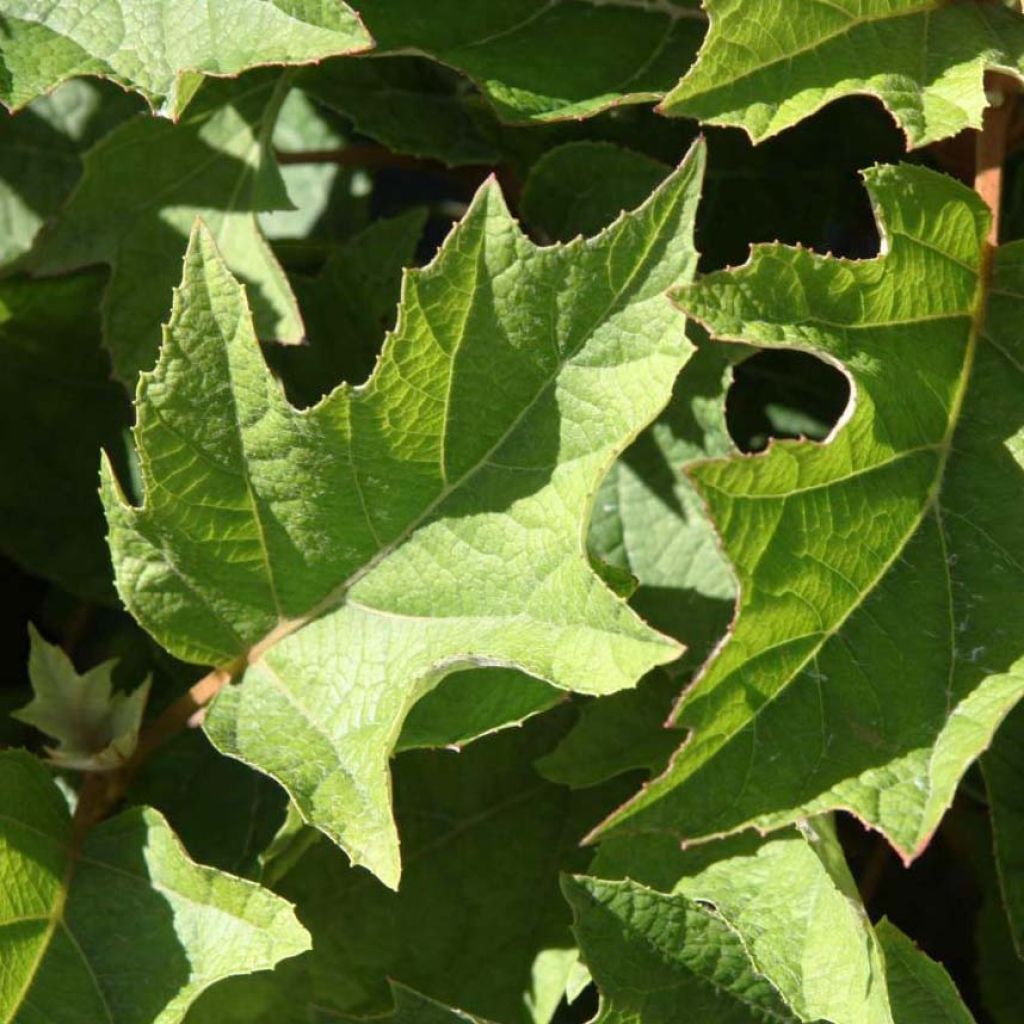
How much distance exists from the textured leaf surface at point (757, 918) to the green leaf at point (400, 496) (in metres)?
0.17

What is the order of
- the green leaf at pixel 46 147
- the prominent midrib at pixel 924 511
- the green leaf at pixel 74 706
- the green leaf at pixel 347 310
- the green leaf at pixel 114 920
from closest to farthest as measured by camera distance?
the prominent midrib at pixel 924 511, the green leaf at pixel 114 920, the green leaf at pixel 74 706, the green leaf at pixel 347 310, the green leaf at pixel 46 147

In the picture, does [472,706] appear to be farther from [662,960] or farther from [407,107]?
[407,107]

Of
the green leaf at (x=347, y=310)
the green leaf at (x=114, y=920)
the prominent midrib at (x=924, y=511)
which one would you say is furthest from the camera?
the green leaf at (x=347, y=310)

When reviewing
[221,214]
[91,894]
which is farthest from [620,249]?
[91,894]

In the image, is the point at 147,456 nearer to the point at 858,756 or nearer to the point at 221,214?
the point at 221,214

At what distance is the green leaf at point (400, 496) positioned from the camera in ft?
2.74

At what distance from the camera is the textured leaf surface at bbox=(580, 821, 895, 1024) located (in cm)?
87

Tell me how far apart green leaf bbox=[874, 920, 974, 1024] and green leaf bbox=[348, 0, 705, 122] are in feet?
1.77

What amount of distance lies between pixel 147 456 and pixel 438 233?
0.73 m

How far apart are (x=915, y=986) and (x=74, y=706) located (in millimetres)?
561

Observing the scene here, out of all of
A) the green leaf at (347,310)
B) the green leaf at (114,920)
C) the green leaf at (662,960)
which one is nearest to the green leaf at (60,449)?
the green leaf at (347,310)

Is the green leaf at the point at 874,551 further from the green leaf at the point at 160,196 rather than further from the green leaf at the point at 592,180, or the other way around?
the green leaf at the point at 160,196

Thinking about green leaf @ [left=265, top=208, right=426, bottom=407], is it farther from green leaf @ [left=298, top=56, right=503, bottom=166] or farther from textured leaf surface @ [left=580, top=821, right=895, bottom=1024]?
textured leaf surface @ [left=580, top=821, right=895, bottom=1024]

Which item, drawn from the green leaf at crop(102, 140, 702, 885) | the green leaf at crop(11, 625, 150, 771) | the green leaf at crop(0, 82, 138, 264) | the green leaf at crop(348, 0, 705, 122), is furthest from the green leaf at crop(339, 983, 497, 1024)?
the green leaf at crop(0, 82, 138, 264)
